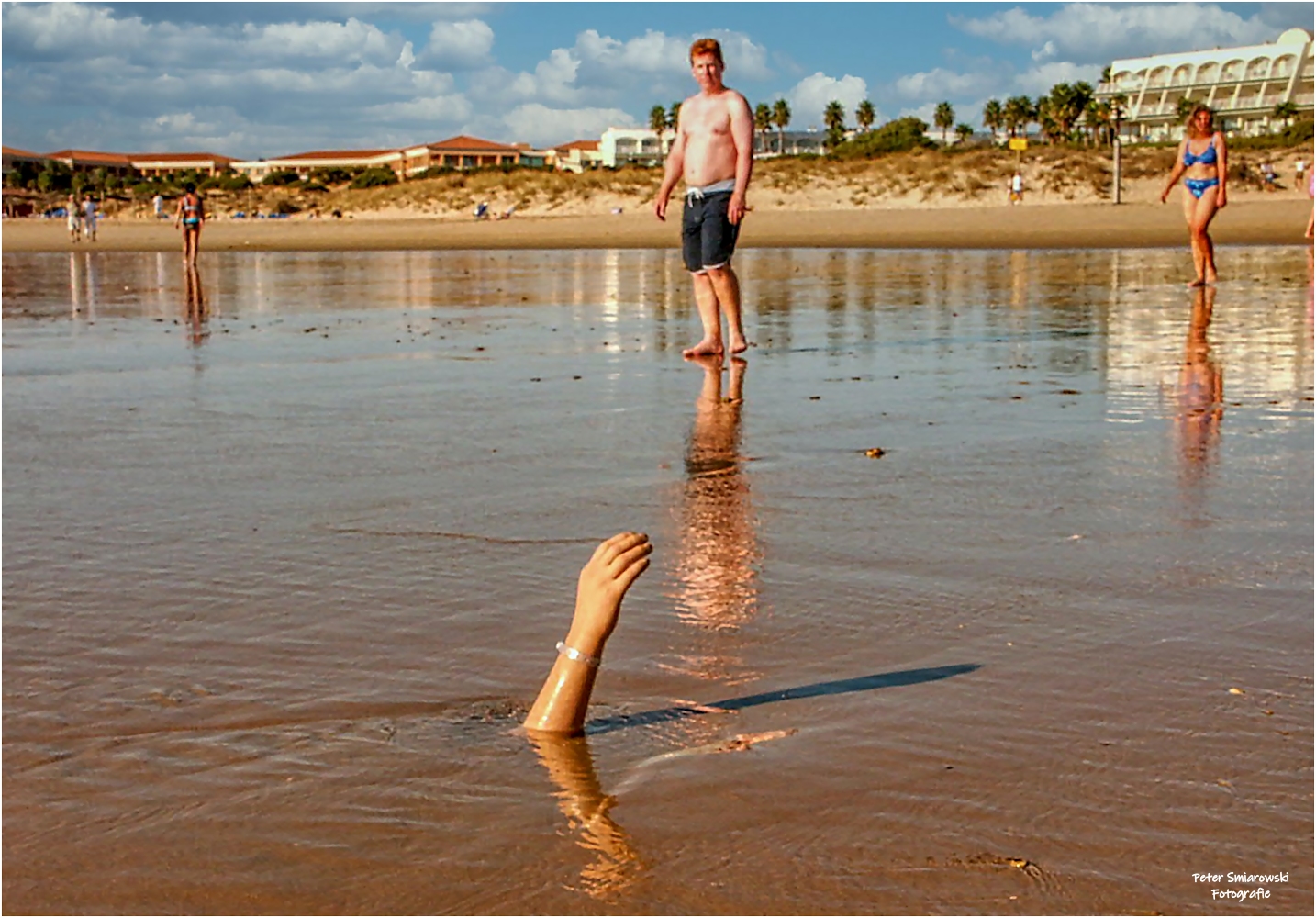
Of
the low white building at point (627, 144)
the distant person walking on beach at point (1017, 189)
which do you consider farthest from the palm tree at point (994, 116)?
the distant person walking on beach at point (1017, 189)

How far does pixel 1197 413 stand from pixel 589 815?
438 centimetres

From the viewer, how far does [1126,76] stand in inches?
4299

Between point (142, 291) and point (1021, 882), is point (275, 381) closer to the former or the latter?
point (1021, 882)

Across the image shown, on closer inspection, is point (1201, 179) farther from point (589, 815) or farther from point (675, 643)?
point (589, 815)

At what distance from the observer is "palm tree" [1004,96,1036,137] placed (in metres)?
99.8

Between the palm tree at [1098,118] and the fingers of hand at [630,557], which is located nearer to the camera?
the fingers of hand at [630,557]

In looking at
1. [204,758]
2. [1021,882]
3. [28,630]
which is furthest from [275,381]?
[1021,882]

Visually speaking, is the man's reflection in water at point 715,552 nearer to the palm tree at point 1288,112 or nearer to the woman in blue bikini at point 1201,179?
the woman in blue bikini at point 1201,179

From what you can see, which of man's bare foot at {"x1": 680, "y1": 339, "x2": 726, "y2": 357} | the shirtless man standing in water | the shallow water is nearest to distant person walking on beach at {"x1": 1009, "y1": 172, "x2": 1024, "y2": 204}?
the shirtless man standing in water

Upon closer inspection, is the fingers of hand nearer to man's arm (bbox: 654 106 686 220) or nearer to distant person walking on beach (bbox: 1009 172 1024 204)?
man's arm (bbox: 654 106 686 220)

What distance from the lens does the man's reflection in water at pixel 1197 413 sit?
4863mm

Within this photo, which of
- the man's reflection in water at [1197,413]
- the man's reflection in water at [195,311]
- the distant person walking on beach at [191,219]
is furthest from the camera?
the distant person walking on beach at [191,219]

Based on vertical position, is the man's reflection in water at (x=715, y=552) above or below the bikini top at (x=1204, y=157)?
below

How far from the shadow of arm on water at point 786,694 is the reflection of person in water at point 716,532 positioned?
0.44 m
